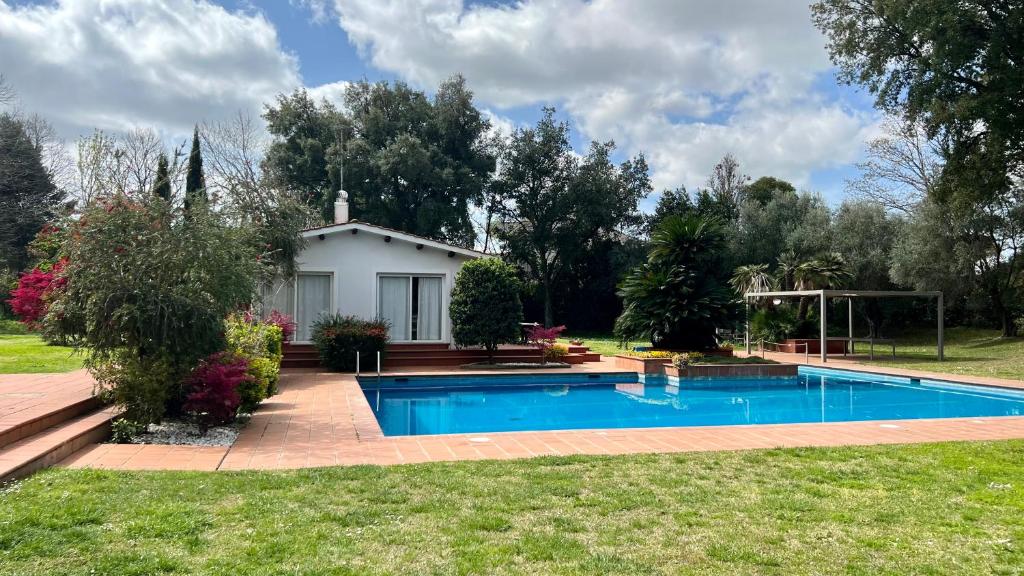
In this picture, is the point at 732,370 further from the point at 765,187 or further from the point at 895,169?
the point at 765,187

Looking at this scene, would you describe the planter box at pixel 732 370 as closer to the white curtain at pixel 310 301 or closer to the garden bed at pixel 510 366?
the garden bed at pixel 510 366

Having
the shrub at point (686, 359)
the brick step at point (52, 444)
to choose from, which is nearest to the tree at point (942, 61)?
the shrub at point (686, 359)

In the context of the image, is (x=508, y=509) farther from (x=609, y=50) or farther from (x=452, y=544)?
(x=609, y=50)

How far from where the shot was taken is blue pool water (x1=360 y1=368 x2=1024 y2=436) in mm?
10719

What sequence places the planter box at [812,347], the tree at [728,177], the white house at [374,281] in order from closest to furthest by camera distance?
the white house at [374,281] < the planter box at [812,347] < the tree at [728,177]

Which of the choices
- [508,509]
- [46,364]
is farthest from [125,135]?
[508,509]

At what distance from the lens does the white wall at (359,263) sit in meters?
16.4

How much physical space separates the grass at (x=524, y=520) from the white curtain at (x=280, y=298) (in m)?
11.5

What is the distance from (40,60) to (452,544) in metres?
22.8

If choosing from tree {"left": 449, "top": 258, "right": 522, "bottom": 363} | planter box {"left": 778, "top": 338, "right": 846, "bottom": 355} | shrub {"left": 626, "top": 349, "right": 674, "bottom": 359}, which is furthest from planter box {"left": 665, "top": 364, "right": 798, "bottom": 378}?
planter box {"left": 778, "top": 338, "right": 846, "bottom": 355}

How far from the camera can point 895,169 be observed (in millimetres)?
31062

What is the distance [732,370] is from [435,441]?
34.8ft

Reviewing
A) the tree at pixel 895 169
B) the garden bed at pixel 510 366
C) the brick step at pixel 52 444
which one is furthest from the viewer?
the tree at pixel 895 169

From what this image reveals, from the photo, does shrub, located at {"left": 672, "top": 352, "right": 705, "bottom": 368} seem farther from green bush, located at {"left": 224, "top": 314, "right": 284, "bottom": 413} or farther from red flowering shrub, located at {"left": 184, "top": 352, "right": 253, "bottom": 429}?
red flowering shrub, located at {"left": 184, "top": 352, "right": 253, "bottom": 429}
